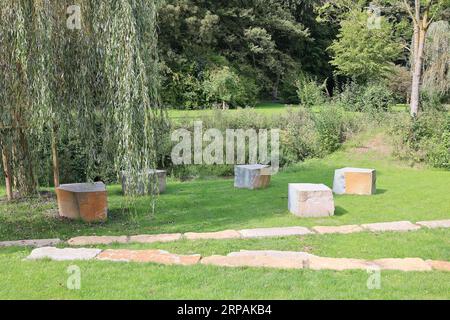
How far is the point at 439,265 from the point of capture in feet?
15.9

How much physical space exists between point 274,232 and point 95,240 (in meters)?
2.46

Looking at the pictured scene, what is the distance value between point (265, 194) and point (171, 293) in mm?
6088

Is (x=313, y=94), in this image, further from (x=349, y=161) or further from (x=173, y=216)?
(x=173, y=216)

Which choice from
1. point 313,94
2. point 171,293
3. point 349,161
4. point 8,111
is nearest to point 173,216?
point 8,111

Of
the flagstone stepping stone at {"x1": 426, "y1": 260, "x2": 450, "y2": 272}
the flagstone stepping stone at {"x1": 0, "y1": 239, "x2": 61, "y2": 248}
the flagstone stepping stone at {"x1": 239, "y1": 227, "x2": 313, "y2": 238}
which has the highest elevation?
the flagstone stepping stone at {"x1": 426, "y1": 260, "x2": 450, "y2": 272}

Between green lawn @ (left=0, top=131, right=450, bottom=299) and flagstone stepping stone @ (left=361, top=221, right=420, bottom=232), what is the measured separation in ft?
0.97

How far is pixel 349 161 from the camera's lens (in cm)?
1449

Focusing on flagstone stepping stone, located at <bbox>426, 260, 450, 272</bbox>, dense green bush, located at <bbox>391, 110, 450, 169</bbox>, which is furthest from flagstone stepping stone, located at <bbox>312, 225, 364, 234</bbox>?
dense green bush, located at <bbox>391, 110, 450, 169</bbox>

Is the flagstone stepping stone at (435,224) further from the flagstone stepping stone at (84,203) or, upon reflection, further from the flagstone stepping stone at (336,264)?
the flagstone stepping stone at (84,203)

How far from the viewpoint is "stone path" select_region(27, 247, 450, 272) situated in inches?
188

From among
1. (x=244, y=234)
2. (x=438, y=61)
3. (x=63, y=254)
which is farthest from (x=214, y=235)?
(x=438, y=61)

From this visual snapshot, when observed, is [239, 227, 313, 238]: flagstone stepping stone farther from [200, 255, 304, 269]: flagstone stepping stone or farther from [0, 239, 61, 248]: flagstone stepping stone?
[0, 239, 61, 248]: flagstone stepping stone

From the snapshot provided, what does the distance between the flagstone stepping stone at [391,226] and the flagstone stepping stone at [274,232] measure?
947 mm

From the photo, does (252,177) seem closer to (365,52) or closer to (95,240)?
(95,240)
